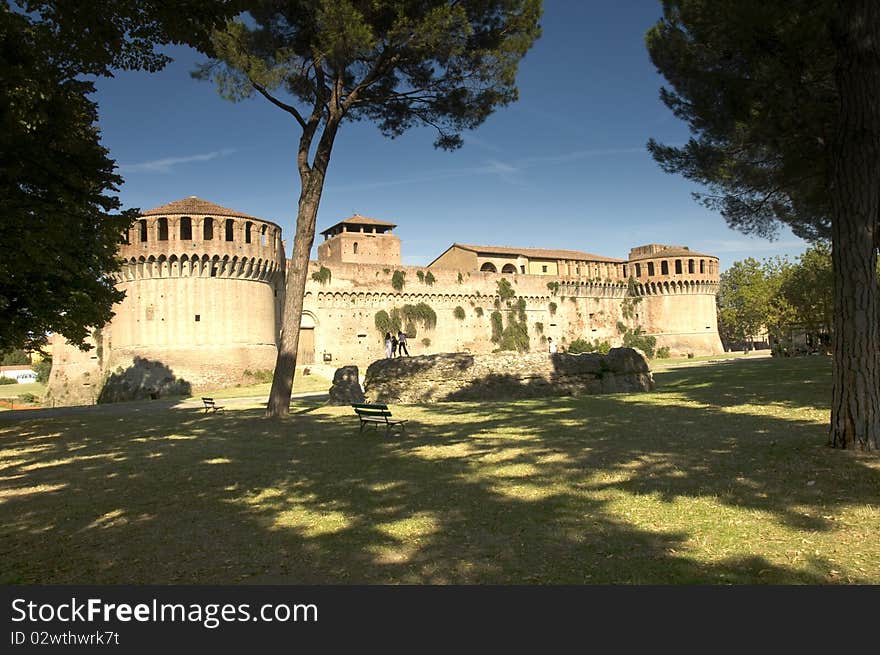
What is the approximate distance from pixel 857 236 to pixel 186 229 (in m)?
26.0

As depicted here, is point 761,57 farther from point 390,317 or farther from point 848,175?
point 390,317

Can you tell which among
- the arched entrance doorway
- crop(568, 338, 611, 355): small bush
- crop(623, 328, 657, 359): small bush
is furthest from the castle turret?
the arched entrance doorway

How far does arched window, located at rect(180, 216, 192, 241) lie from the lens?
2583 centimetres

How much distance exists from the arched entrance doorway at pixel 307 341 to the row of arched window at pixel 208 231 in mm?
5677

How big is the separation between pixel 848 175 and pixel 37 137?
8528 mm

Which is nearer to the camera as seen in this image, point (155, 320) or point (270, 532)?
point (270, 532)

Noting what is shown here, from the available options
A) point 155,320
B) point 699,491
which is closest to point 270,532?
point 699,491

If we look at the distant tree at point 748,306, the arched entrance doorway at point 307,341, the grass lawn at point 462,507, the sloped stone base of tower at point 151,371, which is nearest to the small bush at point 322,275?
the arched entrance doorway at point 307,341

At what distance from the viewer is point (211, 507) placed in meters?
5.09

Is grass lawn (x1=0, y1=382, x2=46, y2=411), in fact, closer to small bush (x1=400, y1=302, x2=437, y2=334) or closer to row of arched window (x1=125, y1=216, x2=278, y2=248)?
row of arched window (x1=125, y1=216, x2=278, y2=248)

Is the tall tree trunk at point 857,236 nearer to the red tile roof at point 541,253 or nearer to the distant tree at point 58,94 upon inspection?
the distant tree at point 58,94

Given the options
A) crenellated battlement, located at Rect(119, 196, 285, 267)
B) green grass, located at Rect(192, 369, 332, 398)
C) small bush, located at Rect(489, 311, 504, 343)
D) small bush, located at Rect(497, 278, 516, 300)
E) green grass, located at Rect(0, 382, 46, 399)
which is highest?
crenellated battlement, located at Rect(119, 196, 285, 267)

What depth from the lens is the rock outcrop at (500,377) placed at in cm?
1470

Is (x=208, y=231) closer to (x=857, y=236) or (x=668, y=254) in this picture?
(x=857, y=236)
